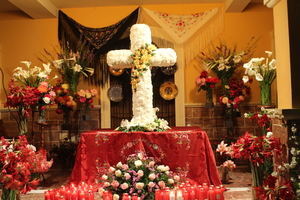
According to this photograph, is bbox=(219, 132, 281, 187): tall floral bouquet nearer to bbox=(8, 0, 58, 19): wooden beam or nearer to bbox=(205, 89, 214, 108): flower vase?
bbox=(205, 89, 214, 108): flower vase

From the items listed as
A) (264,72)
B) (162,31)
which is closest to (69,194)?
(264,72)

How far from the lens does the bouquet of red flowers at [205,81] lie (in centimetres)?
490

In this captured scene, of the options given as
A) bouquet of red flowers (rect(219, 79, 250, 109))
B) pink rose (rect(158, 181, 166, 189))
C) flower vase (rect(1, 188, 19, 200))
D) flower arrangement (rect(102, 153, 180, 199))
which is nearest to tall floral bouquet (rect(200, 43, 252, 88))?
bouquet of red flowers (rect(219, 79, 250, 109))

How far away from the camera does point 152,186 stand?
288cm

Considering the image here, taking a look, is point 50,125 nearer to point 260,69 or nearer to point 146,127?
point 146,127

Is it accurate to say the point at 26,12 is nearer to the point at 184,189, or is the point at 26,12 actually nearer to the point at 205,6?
the point at 205,6

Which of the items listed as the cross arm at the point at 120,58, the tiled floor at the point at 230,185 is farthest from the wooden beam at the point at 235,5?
the tiled floor at the point at 230,185

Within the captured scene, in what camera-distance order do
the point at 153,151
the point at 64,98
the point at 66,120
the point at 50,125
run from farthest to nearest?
the point at 50,125 < the point at 66,120 < the point at 64,98 < the point at 153,151

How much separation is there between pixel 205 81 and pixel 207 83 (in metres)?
0.06

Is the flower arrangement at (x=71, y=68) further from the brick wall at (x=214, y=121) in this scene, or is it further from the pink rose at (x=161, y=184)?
the pink rose at (x=161, y=184)

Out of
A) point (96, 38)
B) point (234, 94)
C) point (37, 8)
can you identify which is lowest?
point (234, 94)

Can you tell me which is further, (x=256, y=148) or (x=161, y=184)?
(x=161, y=184)

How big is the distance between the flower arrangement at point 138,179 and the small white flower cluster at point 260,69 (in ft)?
4.26

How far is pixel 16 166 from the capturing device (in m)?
Answer: 1.82
